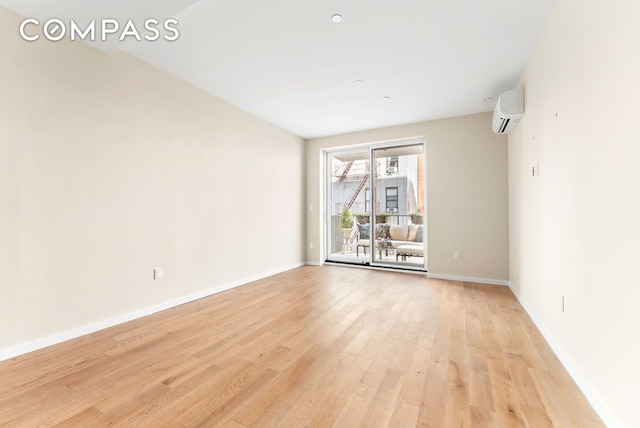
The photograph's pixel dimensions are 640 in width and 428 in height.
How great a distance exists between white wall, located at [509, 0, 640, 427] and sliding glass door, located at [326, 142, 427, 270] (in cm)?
247

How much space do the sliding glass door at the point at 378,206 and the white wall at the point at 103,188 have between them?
2391 mm

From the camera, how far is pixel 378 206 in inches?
213

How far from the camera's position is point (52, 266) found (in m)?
2.26

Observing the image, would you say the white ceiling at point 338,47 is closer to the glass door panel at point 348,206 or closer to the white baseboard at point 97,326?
the glass door panel at point 348,206

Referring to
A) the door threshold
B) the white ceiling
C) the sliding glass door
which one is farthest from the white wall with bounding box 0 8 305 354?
the sliding glass door

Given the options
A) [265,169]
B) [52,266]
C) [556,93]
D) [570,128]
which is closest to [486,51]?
[556,93]

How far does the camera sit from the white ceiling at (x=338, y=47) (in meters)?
2.12

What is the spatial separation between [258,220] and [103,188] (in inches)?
87.8

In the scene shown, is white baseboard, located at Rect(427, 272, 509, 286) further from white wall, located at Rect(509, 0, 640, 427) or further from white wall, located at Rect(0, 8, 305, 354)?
white wall, located at Rect(0, 8, 305, 354)

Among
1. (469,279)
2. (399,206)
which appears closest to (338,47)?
(399,206)

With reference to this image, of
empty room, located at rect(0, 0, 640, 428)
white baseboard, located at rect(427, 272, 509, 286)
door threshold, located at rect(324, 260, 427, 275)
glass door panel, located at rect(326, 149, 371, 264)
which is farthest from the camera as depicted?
glass door panel, located at rect(326, 149, 371, 264)

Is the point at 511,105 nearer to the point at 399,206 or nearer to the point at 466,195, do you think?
the point at 466,195

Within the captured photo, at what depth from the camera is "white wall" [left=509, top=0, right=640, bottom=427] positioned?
1.23 m

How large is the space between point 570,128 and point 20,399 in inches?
151
